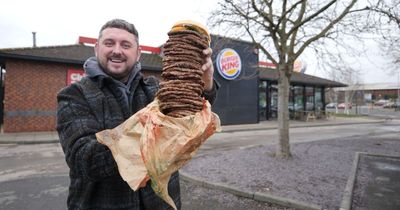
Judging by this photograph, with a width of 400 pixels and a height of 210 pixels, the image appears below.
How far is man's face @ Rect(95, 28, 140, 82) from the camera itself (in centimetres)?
168

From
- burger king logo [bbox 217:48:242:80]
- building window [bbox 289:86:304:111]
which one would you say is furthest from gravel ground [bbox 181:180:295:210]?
building window [bbox 289:86:304:111]

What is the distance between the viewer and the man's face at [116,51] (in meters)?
1.68

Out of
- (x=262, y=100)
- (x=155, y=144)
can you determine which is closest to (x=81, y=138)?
(x=155, y=144)

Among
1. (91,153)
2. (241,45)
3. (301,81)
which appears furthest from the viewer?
(301,81)

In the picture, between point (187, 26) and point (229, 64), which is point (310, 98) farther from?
point (187, 26)

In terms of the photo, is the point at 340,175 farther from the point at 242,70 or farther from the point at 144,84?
the point at 242,70

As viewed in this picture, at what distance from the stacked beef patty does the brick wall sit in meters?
15.8

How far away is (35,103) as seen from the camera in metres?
14.9

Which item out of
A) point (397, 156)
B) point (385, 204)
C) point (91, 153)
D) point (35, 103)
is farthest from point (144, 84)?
point (35, 103)

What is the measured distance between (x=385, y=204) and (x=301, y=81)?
22359 mm

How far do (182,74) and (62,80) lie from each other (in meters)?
16.0

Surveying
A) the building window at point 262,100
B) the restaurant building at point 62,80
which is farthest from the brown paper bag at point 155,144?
the building window at point 262,100

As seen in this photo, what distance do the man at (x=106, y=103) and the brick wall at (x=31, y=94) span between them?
50.1ft

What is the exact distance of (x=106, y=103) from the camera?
1.72 m
